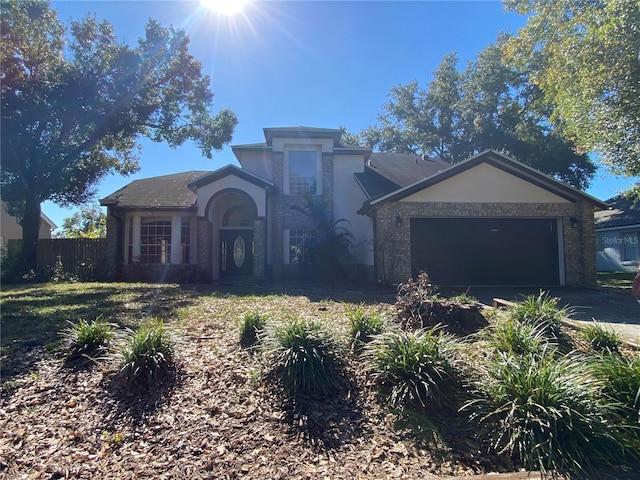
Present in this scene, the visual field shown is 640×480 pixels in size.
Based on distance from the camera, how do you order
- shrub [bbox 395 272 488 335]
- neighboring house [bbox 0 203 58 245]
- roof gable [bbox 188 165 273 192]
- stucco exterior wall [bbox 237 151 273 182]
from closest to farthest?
1. shrub [bbox 395 272 488 335]
2. roof gable [bbox 188 165 273 192]
3. stucco exterior wall [bbox 237 151 273 182]
4. neighboring house [bbox 0 203 58 245]

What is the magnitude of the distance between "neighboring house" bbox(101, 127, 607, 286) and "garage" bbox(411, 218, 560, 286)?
4 centimetres

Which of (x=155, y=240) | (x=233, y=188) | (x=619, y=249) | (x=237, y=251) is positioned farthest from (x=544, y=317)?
(x=619, y=249)

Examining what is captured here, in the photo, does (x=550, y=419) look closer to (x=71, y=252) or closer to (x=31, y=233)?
(x=71, y=252)

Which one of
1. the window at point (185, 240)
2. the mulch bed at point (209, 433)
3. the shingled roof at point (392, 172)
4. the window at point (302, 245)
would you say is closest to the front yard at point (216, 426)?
the mulch bed at point (209, 433)

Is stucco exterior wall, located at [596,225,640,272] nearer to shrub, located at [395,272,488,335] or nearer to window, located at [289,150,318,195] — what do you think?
window, located at [289,150,318,195]

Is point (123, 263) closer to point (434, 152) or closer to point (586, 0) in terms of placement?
point (586, 0)

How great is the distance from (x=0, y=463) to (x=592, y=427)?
17.1 ft

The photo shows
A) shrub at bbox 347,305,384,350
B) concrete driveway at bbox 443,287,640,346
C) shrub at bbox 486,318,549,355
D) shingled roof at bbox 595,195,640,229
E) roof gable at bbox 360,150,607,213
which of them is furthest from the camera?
shingled roof at bbox 595,195,640,229

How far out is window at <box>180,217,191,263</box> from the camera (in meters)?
17.0

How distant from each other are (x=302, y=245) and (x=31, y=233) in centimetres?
1255

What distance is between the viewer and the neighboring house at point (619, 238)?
22.7 metres

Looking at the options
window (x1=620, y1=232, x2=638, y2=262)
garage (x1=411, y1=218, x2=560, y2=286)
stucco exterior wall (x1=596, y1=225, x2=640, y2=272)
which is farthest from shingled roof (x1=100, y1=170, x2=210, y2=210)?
window (x1=620, y1=232, x2=638, y2=262)

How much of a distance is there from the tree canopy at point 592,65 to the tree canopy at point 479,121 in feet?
30.6

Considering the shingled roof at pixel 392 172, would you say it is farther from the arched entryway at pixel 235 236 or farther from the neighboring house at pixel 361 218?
the arched entryway at pixel 235 236
